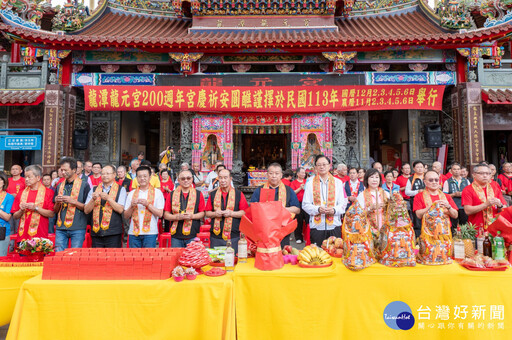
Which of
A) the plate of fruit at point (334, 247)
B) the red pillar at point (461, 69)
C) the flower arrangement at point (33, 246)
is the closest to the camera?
the flower arrangement at point (33, 246)

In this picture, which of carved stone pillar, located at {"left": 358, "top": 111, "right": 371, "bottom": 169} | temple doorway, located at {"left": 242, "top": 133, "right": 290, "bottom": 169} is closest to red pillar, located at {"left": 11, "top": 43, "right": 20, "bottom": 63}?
temple doorway, located at {"left": 242, "top": 133, "right": 290, "bottom": 169}

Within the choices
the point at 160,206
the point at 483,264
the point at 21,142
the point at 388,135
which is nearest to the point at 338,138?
the point at 388,135

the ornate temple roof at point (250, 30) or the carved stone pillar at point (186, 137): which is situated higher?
the ornate temple roof at point (250, 30)

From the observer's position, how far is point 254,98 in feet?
24.9

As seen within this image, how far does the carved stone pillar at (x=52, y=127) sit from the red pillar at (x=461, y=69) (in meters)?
9.68

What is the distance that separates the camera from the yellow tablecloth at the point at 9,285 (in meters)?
2.30

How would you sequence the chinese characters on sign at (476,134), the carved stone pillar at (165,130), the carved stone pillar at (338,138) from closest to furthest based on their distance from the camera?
the chinese characters on sign at (476,134)
the carved stone pillar at (338,138)
the carved stone pillar at (165,130)

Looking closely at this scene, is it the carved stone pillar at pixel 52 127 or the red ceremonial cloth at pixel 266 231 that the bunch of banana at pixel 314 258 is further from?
the carved stone pillar at pixel 52 127

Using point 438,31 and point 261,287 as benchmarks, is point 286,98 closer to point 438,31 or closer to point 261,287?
point 438,31

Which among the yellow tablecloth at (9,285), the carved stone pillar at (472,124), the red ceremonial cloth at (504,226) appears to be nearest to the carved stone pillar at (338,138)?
the carved stone pillar at (472,124)

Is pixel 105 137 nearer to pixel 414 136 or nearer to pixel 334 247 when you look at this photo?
pixel 334 247

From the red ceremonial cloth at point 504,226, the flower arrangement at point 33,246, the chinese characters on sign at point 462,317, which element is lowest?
the chinese characters on sign at point 462,317

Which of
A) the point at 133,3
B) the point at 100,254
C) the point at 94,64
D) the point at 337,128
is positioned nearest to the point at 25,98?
the point at 94,64

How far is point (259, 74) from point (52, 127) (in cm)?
515
